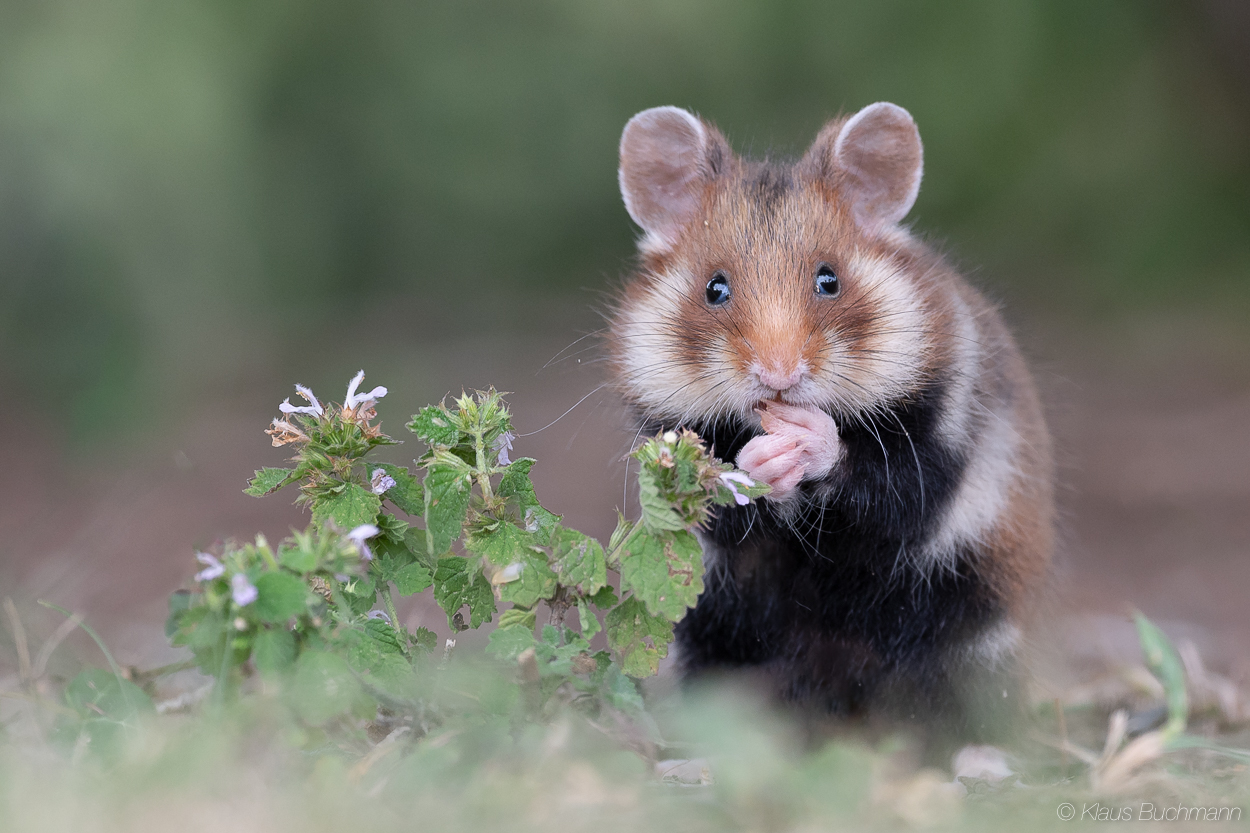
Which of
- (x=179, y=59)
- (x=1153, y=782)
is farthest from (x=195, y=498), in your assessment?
(x=1153, y=782)

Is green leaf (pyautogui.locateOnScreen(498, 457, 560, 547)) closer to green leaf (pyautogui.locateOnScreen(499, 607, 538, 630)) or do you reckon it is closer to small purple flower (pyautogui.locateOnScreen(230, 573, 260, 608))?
green leaf (pyautogui.locateOnScreen(499, 607, 538, 630))

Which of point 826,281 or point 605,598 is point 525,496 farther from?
point 826,281

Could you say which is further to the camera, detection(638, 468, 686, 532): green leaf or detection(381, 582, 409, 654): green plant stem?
detection(381, 582, 409, 654): green plant stem

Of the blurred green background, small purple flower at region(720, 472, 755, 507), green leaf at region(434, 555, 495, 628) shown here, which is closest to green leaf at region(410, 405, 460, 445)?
green leaf at region(434, 555, 495, 628)

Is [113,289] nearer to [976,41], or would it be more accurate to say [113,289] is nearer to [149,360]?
[149,360]

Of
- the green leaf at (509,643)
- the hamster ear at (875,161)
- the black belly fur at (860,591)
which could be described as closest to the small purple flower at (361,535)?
the green leaf at (509,643)

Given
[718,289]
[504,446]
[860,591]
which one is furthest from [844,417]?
[504,446]
